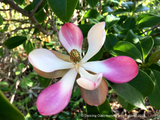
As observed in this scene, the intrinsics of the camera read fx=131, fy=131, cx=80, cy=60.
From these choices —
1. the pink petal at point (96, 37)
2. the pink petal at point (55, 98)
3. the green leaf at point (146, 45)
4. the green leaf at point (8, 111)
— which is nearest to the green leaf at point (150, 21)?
the green leaf at point (146, 45)

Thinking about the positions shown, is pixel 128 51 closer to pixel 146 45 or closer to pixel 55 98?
pixel 146 45

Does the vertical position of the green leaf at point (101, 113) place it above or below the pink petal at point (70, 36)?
below

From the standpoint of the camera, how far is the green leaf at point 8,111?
0.14 metres

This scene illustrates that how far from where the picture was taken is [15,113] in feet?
0.49

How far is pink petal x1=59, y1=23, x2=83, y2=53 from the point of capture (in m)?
0.42

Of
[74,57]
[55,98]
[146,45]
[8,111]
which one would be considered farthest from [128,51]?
[8,111]

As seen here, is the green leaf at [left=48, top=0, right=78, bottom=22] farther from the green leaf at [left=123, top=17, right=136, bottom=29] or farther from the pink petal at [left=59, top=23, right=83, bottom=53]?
the green leaf at [left=123, top=17, right=136, bottom=29]

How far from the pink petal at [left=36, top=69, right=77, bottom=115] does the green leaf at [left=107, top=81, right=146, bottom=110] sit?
13cm

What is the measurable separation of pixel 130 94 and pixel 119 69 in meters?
0.09

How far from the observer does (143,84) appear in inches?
15.8

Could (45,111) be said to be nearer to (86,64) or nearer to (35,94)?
(86,64)

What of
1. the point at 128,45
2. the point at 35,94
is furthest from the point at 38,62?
the point at 35,94

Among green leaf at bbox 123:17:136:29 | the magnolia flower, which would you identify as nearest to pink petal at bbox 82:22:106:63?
the magnolia flower

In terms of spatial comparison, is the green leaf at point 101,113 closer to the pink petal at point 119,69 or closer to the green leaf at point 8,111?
the pink petal at point 119,69
